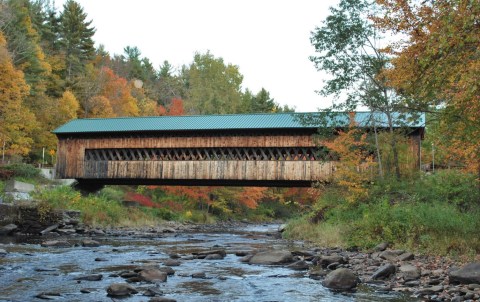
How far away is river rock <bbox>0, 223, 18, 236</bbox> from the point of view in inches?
629

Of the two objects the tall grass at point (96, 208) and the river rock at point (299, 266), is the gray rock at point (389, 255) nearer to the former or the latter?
the river rock at point (299, 266)

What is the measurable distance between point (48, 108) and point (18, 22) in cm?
634

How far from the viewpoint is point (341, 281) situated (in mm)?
7188

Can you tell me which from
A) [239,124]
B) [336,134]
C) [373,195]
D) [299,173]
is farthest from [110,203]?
[373,195]

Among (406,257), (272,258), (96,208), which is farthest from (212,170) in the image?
(406,257)

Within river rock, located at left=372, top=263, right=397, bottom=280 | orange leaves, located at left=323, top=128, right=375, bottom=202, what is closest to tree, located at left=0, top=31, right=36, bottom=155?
orange leaves, located at left=323, top=128, right=375, bottom=202

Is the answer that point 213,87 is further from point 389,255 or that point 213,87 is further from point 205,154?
point 389,255

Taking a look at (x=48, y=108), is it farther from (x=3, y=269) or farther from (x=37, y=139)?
(x=3, y=269)

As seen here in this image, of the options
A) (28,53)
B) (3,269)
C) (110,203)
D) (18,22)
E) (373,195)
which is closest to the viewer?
(3,269)

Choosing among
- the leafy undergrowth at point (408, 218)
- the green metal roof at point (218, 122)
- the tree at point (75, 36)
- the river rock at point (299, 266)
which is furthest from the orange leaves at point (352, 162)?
the tree at point (75, 36)

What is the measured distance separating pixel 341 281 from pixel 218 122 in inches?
606

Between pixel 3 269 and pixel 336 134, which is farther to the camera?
pixel 336 134

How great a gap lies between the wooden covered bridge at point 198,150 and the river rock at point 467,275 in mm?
11518

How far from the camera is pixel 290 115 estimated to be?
21078 millimetres
